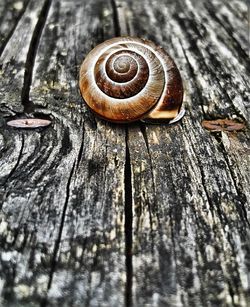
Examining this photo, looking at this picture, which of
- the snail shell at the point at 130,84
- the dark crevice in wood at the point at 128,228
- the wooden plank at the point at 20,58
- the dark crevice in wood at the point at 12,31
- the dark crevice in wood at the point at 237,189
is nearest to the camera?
the dark crevice in wood at the point at 128,228

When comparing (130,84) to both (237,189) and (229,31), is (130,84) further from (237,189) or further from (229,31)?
(229,31)

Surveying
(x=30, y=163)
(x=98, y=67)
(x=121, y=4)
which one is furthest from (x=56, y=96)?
(x=121, y=4)

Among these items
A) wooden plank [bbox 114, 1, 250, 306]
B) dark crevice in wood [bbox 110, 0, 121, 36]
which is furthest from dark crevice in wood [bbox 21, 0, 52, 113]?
wooden plank [bbox 114, 1, 250, 306]

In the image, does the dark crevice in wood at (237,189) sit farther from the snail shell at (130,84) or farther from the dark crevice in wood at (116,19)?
the dark crevice in wood at (116,19)

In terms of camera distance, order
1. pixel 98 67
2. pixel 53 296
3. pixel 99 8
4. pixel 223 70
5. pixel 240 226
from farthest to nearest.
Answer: pixel 99 8 < pixel 223 70 < pixel 98 67 < pixel 240 226 < pixel 53 296

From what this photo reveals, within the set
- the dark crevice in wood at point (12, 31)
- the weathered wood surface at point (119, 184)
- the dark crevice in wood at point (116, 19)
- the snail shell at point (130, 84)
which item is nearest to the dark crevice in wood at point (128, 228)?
the weathered wood surface at point (119, 184)

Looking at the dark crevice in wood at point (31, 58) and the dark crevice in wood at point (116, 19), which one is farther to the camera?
the dark crevice in wood at point (116, 19)

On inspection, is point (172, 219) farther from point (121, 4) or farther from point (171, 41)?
point (121, 4)
